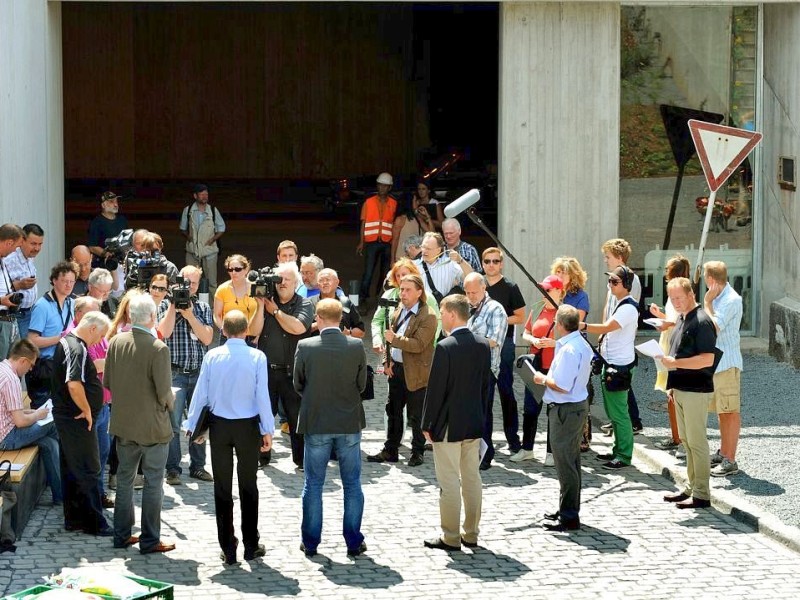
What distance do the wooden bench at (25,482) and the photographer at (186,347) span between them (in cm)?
105

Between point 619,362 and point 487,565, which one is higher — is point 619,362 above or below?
above

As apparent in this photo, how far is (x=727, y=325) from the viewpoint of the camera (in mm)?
11359

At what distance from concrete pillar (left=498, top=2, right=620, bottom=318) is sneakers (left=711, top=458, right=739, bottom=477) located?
5.00 metres

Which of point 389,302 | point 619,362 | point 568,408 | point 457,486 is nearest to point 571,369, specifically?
point 568,408

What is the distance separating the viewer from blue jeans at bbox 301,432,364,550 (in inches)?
364

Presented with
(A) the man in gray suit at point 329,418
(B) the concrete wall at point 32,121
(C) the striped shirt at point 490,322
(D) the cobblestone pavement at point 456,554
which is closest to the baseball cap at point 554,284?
(C) the striped shirt at point 490,322

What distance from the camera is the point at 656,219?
54.8ft

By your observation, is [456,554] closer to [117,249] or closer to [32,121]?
[117,249]

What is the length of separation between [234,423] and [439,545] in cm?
164

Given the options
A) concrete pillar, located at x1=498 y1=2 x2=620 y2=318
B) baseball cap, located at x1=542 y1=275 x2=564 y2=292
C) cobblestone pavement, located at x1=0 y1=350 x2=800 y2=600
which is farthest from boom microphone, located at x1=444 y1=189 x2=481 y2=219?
concrete pillar, located at x1=498 y1=2 x2=620 y2=318

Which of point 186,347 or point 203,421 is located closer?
point 203,421

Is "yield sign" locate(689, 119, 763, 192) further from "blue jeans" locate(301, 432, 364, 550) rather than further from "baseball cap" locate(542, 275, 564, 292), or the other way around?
"blue jeans" locate(301, 432, 364, 550)

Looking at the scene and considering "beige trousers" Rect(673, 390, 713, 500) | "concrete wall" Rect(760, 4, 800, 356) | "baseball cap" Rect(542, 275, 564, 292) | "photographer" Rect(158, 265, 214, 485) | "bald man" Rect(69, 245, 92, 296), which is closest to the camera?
"beige trousers" Rect(673, 390, 713, 500)

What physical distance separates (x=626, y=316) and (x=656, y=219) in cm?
542
